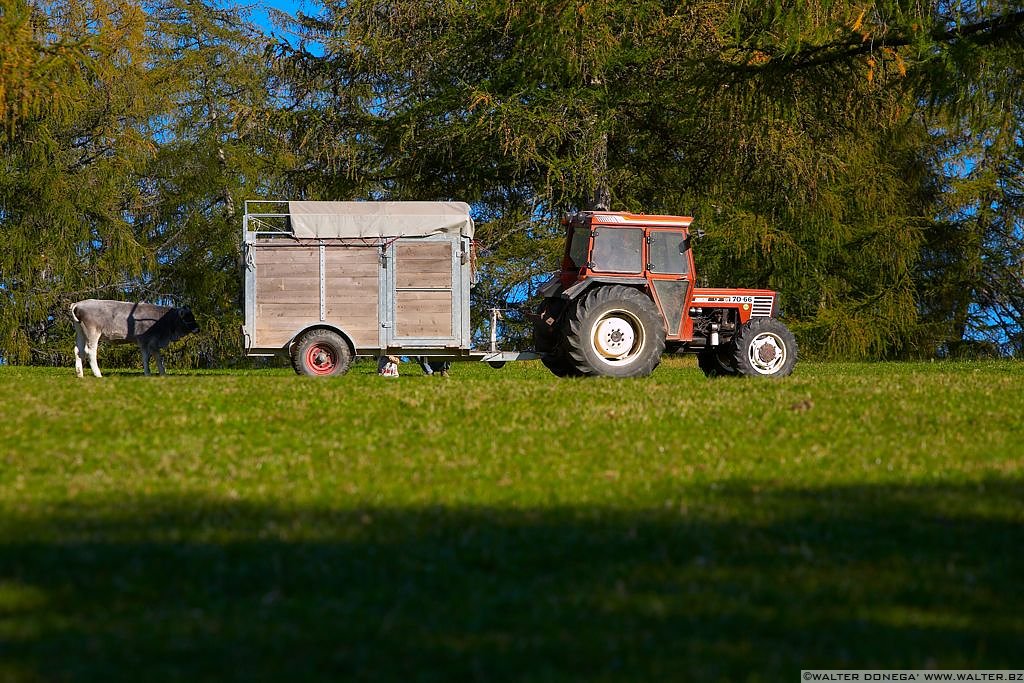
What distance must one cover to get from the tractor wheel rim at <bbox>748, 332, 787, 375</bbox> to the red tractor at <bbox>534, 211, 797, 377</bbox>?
A: 2cm

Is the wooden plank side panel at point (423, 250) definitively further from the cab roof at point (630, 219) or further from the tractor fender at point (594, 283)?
the cab roof at point (630, 219)

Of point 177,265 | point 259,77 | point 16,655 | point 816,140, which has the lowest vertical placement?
point 16,655

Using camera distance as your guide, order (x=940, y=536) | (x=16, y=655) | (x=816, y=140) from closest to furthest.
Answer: (x=16, y=655) < (x=940, y=536) < (x=816, y=140)

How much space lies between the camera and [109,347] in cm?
4231

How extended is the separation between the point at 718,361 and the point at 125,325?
1058 cm

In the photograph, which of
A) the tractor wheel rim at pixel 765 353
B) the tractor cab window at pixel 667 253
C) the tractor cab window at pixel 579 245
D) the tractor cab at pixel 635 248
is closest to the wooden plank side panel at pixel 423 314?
the tractor cab window at pixel 579 245

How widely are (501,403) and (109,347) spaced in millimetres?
31747

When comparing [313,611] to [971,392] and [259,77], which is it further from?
[259,77]

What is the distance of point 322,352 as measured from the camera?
20.7 m

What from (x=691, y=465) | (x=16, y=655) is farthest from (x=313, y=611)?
(x=691, y=465)

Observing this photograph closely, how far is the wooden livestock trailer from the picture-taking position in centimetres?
2056

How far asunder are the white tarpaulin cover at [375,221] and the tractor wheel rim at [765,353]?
5231mm

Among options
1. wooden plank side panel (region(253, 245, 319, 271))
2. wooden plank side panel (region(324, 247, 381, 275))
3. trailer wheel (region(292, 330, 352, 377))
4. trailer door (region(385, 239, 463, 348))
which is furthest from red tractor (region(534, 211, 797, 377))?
wooden plank side panel (region(253, 245, 319, 271))

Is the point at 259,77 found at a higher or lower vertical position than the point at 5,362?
higher
